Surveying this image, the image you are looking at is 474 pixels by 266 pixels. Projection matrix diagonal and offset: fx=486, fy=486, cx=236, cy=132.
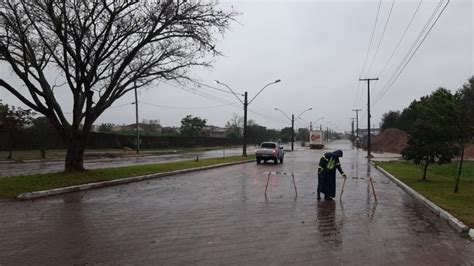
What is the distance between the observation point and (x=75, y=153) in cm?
1998

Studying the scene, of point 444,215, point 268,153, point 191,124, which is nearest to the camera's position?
point 444,215

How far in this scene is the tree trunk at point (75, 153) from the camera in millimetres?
19875

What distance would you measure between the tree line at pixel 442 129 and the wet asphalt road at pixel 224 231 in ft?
13.1

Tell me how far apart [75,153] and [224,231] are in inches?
496

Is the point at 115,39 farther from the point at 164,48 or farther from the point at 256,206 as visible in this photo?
the point at 256,206

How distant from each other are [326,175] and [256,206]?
2949mm

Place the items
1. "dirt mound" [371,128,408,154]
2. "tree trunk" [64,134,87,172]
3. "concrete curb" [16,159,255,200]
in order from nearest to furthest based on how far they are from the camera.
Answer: "concrete curb" [16,159,255,200] → "tree trunk" [64,134,87,172] → "dirt mound" [371,128,408,154]

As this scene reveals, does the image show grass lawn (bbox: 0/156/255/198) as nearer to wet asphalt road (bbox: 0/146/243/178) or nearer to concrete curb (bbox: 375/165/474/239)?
wet asphalt road (bbox: 0/146/243/178)

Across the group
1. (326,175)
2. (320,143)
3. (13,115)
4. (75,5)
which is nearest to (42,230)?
(326,175)

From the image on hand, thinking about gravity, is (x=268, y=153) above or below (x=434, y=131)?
below

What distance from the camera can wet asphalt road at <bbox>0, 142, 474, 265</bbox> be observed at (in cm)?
726

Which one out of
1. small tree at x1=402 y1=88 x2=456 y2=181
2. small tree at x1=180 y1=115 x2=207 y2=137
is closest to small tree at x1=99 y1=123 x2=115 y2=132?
small tree at x1=180 y1=115 x2=207 y2=137

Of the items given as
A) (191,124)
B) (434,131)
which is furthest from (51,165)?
(191,124)

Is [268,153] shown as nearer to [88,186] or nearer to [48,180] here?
[88,186]
